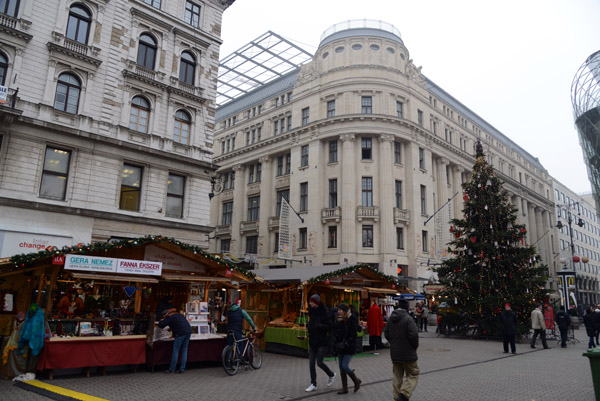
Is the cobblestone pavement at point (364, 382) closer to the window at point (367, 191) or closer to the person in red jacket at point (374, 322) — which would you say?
the person in red jacket at point (374, 322)

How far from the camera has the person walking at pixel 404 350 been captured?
7.74m

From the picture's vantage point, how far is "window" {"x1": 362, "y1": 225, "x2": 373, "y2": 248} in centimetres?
3772

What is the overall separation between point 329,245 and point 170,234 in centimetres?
1874

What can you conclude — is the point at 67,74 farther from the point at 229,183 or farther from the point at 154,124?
the point at 229,183

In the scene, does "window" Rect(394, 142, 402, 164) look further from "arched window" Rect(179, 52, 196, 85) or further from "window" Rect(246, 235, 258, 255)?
"arched window" Rect(179, 52, 196, 85)

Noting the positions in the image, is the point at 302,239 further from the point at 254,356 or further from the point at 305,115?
the point at 254,356

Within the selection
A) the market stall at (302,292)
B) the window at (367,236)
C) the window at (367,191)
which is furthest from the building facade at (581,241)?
the market stall at (302,292)

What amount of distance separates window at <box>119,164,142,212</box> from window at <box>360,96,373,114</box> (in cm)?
2381

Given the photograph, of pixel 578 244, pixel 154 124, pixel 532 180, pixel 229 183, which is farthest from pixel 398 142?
pixel 578 244

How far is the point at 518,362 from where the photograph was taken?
1466 centimetres

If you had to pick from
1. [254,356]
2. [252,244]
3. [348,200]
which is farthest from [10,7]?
[252,244]

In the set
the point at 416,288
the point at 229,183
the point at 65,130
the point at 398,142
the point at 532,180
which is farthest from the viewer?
the point at 532,180

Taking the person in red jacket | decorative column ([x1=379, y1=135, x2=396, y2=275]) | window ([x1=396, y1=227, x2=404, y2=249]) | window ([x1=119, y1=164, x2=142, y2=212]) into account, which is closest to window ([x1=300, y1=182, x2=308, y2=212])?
decorative column ([x1=379, y1=135, x2=396, y2=275])

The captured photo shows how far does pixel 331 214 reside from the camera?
38688mm
